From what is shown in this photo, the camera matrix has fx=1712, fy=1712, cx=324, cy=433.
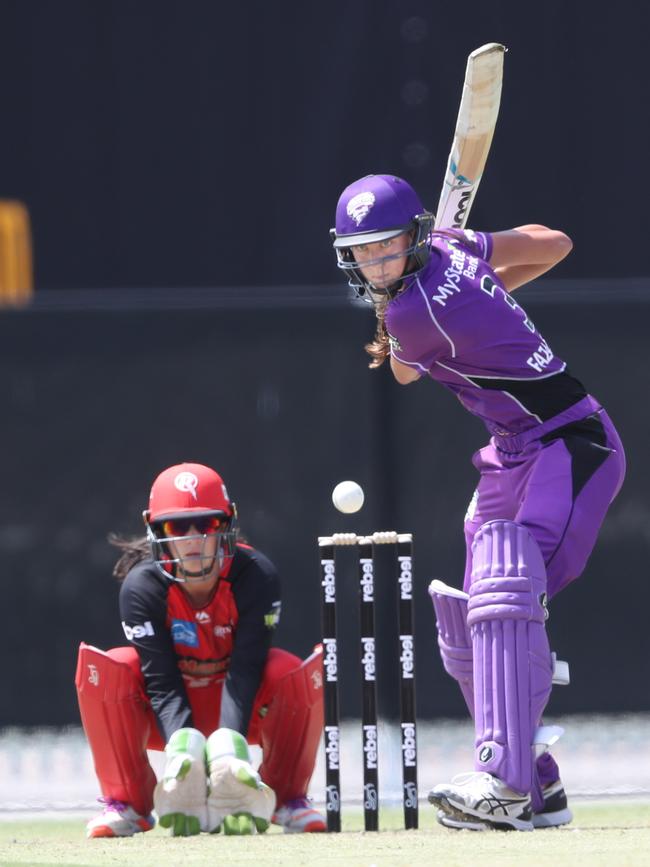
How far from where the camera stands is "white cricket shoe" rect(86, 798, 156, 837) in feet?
15.0

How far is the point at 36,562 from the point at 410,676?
2356 millimetres

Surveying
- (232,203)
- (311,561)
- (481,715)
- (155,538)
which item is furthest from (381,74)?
(481,715)

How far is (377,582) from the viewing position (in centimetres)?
635

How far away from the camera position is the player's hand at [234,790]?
4258 millimetres

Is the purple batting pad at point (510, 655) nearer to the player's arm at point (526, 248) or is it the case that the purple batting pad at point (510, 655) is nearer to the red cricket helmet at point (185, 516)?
the player's arm at point (526, 248)

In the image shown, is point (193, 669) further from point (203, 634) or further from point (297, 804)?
point (297, 804)

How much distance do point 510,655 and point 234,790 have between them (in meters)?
0.80

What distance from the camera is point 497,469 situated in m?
4.43

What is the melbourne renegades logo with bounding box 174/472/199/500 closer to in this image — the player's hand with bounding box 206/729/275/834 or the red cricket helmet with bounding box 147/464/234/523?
the red cricket helmet with bounding box 147/464/234/523

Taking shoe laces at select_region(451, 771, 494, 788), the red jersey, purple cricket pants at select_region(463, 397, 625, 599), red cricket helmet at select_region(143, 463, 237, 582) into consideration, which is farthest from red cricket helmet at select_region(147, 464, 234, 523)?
shoe laces at select_region(451, 771, 494, 788)

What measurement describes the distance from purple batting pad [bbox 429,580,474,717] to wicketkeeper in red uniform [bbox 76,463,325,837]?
0.55m

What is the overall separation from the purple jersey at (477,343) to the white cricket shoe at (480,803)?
91 cm

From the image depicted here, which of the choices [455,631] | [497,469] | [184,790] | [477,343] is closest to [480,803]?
[455,631]

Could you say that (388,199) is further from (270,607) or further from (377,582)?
(377,582)
